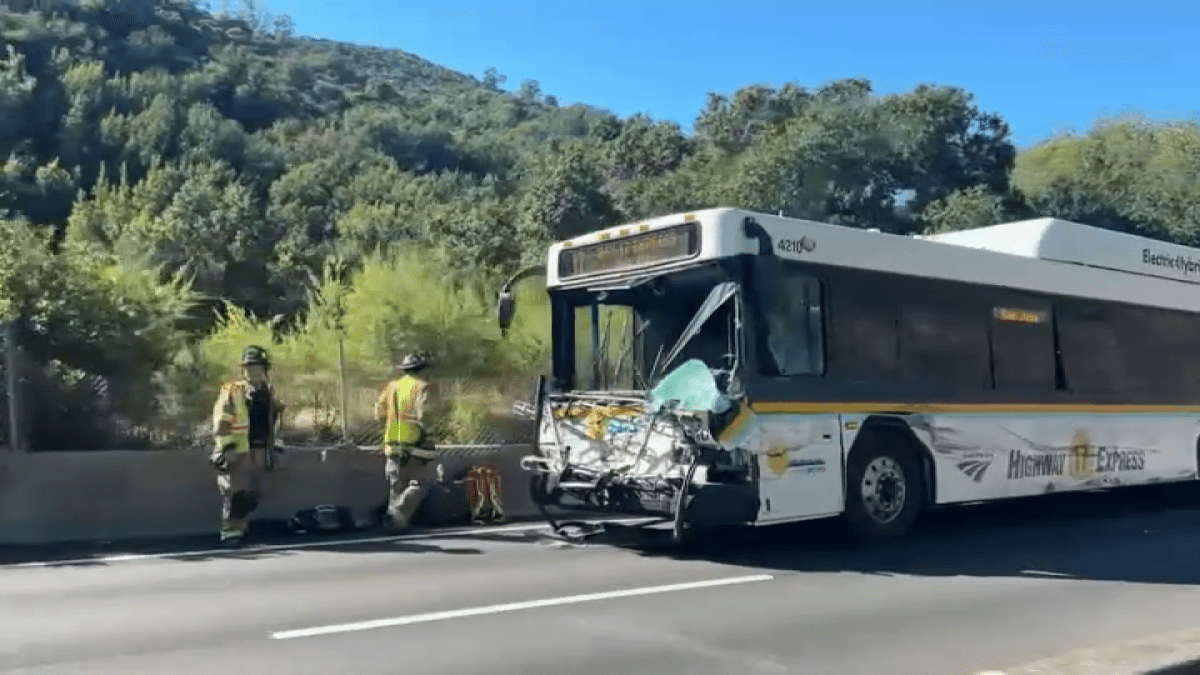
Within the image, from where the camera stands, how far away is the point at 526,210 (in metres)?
41.4

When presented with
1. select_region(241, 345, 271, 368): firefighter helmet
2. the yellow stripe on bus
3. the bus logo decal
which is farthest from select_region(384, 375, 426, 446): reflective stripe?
the bus logo decal

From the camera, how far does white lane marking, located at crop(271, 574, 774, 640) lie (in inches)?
287

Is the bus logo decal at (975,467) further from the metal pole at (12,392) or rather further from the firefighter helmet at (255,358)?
the metal pole at (12,392)

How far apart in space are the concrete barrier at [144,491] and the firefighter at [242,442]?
481 mm

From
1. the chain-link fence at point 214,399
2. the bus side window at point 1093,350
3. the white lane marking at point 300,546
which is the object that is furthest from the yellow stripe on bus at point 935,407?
the chain-link fence at point 214,399

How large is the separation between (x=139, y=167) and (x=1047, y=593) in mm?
72608

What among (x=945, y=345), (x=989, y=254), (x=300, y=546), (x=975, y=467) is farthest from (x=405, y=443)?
(x=989, y=254)

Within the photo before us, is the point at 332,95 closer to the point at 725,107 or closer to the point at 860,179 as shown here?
the point at 725,107

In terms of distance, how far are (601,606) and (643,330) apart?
11.7 ft

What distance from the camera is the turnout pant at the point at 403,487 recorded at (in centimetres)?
1255

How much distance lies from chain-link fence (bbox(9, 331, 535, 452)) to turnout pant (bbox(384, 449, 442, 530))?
122cm

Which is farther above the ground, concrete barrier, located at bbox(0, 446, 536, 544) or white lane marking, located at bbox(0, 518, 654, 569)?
concrete barrier, located at bbox(0, 446, 536, 544)

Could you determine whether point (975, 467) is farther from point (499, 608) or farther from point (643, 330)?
point (499, 608)

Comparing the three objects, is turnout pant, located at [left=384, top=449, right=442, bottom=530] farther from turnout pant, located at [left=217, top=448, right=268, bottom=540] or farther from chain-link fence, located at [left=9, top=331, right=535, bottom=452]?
turnout pant, located at [left=217, top=448, right=268, bottom=540]
